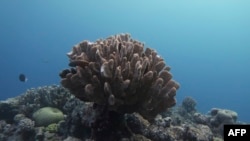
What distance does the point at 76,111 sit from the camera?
639cm

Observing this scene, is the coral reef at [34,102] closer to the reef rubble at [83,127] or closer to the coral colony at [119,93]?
the reef rubble at [83,127]

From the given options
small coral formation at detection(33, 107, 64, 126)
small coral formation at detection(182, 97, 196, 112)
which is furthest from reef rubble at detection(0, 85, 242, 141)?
small coral formation at detection(182, 97, 196, 112)

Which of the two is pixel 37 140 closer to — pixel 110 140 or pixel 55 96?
pixel 55 96

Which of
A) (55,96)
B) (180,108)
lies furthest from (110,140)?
(180,108)

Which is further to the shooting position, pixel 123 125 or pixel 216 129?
pixel 216 129

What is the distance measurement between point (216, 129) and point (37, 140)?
5.31m

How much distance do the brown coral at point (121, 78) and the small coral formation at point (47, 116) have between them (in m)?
2.17

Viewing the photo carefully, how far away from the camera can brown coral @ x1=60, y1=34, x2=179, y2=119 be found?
514 centimetres

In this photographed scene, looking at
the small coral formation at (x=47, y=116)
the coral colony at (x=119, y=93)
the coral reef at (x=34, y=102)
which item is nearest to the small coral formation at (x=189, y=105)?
the coral reef at (x=34, y=102)

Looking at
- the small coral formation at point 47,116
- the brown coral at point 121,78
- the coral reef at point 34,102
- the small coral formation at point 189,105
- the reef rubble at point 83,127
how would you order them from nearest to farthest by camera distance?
1. the brown coral at point 121,78
2. the reef rubble at point 83,127
3. the small coral formation at point 47,116
4. the coral reef at point 34,102
5. the small coral formation at point 189,105

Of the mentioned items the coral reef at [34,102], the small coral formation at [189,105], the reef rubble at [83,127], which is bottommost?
the reef rubble at [83,127]

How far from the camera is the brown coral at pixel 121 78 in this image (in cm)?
514

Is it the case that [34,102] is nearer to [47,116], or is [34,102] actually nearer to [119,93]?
[47,116]

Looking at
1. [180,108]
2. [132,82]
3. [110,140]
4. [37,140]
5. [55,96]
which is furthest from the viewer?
[180,108]
